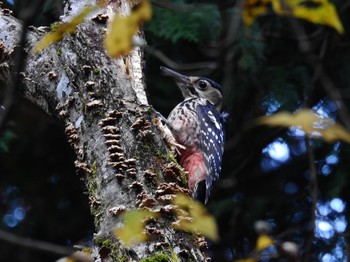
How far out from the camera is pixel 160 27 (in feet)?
17.4

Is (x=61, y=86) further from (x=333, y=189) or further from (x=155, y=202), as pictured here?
(x=333, y=189)

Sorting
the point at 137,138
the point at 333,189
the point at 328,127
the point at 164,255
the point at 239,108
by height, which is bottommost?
the point at 333,189

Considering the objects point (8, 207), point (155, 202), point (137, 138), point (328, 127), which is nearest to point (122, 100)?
point (137, 138)

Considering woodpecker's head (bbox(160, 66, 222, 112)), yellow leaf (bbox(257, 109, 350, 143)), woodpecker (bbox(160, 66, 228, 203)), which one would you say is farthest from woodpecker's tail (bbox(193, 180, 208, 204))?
yellow leaf (bbox(257, 109, 350, 143))

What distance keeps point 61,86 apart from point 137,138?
53 cm

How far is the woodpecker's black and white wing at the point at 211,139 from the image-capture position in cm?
458

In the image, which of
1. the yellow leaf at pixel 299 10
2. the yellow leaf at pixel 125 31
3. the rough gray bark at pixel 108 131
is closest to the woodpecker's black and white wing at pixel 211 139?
the rough gray bark at pixel 108 131

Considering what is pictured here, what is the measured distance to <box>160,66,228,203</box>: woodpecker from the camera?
4352mm

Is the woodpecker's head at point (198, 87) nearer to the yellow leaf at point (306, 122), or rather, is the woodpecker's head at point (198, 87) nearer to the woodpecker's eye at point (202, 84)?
the woodpecker's eye at point (202, 84)

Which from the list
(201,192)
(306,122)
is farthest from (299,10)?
(201,192)

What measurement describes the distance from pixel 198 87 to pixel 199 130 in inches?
34.3

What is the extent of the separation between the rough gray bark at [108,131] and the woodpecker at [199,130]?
0.64 metres

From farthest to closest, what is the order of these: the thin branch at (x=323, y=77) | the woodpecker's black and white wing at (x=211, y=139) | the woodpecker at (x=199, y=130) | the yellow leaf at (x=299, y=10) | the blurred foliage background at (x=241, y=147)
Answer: the blurred foliage background at (x=241, y=147) < the woodpecker's black and white wing at (x=211, y=139) < the woodpecker at (x=199, y=130) < the thin branch at (x=323, y=77) < the yellow leaf at (x=299, y=10)

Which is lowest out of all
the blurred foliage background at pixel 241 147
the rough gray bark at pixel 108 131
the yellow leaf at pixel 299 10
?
the blurred foliage background at pixel 241 147
